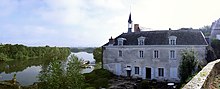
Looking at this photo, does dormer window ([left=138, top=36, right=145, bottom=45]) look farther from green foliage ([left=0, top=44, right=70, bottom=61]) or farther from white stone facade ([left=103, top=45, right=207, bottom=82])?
green foliage ([left=0, top=44, right=70, bottom=61])

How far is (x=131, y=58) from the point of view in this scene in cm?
3158

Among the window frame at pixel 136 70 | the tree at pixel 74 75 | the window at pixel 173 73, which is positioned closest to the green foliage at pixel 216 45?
the window at pixel 173 73

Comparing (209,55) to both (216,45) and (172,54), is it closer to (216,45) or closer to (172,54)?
(216,45)

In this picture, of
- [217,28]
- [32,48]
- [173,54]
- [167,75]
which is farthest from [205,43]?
[32,48]

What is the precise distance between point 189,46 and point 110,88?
31.4 feet

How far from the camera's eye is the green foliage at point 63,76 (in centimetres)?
1758

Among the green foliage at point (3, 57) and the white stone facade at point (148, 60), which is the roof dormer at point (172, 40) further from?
the green foliage at point (3, 57)

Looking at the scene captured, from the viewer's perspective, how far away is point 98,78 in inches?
1193

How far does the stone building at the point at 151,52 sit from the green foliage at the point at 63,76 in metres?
12.9

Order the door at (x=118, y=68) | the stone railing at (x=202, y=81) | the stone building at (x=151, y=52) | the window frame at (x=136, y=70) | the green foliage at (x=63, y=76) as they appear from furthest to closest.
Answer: the door at (x=118, y=68)
the window frame at (x=136, y=70)
the stone building at (x=151, y=52)
the green foliage at (x=63, y=76)
the stone railing at (x=202, y=81)

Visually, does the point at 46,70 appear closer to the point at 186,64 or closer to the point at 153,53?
the point at 186,64

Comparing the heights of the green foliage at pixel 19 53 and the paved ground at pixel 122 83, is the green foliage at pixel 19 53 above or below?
above

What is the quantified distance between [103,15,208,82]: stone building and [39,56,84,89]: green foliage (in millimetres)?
12945

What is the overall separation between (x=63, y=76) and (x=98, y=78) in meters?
12.5
